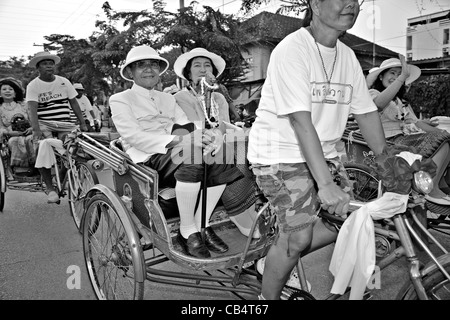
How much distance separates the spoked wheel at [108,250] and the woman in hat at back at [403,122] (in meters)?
2.46

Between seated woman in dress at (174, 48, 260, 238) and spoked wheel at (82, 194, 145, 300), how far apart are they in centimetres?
77

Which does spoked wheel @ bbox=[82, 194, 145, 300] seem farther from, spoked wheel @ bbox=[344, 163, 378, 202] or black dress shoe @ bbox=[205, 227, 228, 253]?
spoked wheel @ bbox=[344, 163, 378, 202]

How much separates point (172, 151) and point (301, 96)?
48.5 inches

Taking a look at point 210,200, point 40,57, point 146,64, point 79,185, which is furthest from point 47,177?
point 210,200

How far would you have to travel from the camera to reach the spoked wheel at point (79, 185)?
4.15 m

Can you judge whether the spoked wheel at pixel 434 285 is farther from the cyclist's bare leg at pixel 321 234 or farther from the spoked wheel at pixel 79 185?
the spoked wheel at pixel 79 185

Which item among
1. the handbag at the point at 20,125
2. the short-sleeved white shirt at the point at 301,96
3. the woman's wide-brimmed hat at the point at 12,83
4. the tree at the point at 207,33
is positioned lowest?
the handbag at the point at 20,125

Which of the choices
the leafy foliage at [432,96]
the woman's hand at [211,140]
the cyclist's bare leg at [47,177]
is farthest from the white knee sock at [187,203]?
the leafy foliage at [432,96]

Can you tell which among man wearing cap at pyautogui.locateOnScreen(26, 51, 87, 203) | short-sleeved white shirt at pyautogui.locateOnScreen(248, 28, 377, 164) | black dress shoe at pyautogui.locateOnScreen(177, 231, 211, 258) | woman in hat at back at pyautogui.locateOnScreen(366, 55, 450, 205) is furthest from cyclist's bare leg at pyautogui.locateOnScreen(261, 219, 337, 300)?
man wearing cap at pyautogui.locateOnScreen(26, 51, 87, 203)

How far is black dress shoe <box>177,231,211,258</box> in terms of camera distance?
8.16ft

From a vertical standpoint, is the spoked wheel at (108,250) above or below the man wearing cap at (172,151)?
below

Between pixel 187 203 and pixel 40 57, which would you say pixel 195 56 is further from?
pixel 40 57

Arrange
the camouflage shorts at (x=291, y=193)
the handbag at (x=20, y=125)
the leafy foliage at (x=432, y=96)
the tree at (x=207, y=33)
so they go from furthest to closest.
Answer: the tree at (x=207, y=33), the leafy foliage at (x=432, y=96), the handbag at (x=20, y=125), the camouflage shorts at (x=291, y=193)
